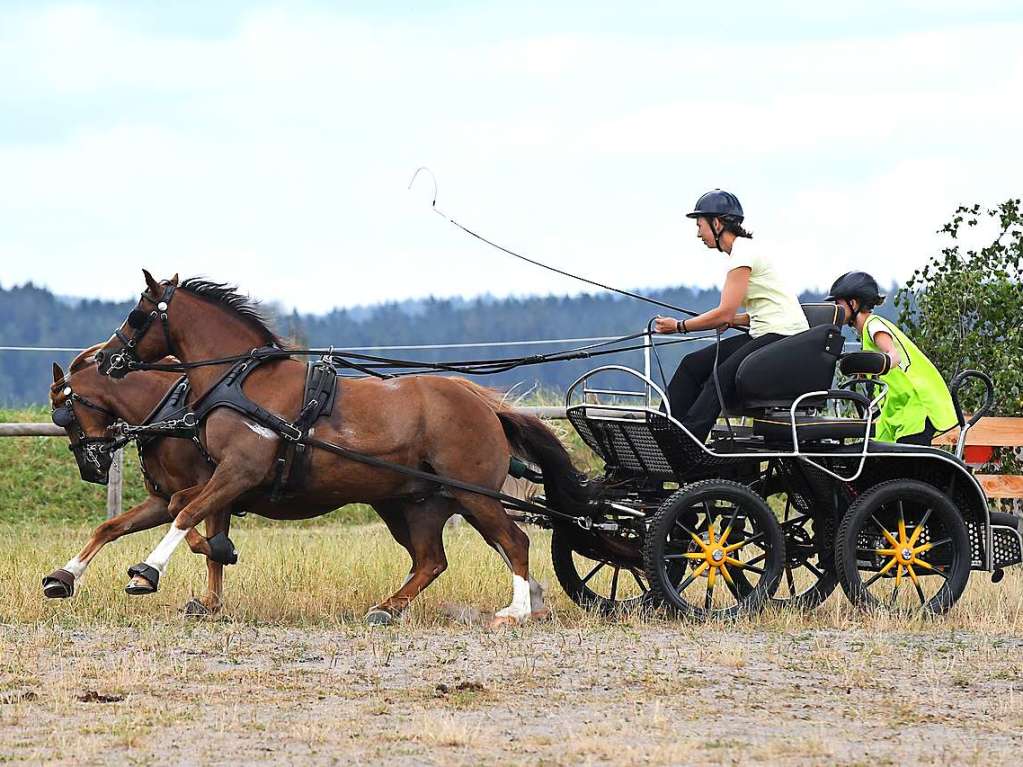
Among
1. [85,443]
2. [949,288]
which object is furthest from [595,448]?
[949,288]

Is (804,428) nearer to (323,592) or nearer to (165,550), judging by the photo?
(323,592)

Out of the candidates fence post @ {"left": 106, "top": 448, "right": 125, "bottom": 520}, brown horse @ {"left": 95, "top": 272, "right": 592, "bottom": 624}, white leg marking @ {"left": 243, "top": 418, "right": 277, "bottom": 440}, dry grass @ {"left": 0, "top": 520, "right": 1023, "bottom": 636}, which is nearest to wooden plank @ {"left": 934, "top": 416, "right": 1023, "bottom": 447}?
dry grass @ {"left": 0, "top": 520, "right": 1023, "bottom": 636}

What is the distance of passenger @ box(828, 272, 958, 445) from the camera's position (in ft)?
30.1

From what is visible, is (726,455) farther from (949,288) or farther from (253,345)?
(949,288)

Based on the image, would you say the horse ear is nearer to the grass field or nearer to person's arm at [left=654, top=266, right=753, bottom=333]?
the grass field

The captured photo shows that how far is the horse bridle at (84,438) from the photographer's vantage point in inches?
396

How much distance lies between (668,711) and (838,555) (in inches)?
118

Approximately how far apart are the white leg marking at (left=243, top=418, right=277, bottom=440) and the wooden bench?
218 inches

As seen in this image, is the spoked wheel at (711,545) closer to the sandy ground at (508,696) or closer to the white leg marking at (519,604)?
the sandy ground at (508,696)

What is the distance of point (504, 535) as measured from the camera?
365 inches

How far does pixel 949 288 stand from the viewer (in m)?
13.1

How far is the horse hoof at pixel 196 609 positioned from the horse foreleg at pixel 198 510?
49 cm

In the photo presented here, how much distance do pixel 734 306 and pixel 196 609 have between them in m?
3.42

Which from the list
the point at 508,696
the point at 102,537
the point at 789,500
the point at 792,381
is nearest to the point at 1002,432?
the point at 789,500
